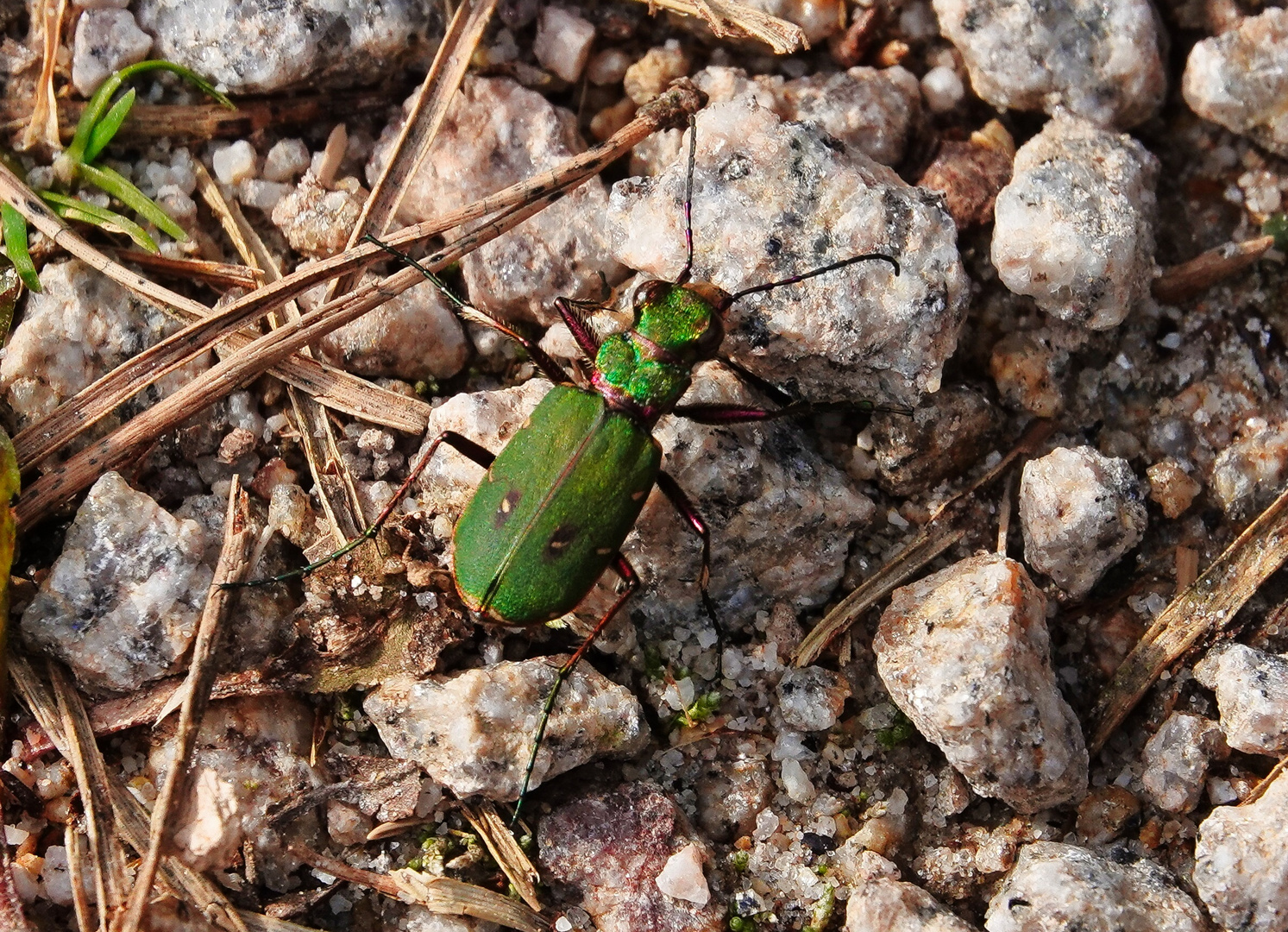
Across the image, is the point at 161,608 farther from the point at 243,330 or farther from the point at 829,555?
the point at 829,555

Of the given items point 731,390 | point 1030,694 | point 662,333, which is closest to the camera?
point 1030,694

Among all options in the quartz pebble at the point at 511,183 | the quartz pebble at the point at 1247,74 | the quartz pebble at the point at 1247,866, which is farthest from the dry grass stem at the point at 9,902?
the quartz pebble at the point at 1247,74

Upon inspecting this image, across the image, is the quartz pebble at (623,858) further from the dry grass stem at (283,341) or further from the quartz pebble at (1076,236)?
the quartz pebble at (1076,236)

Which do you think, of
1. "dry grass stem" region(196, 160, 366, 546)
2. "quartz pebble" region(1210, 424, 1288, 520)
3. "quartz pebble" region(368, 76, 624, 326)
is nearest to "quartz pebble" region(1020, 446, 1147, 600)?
"quartz pebble" region(1210, 424, 1288, 520)

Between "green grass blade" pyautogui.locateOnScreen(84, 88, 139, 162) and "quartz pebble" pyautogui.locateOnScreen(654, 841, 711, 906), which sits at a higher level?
"green grass blade" pyautogui.locateOnScreen(84, 88, 139, 162)

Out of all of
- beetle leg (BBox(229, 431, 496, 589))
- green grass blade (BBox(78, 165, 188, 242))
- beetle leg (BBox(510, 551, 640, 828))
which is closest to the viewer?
beetle leg (BBox(510, 551, 640, 828))

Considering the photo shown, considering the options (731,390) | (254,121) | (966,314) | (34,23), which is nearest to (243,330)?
(254,121)

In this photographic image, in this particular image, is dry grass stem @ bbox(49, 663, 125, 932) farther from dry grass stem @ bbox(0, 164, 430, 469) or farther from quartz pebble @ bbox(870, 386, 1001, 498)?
quartz pebble @ bbox(870, 386, 1001, 498)
